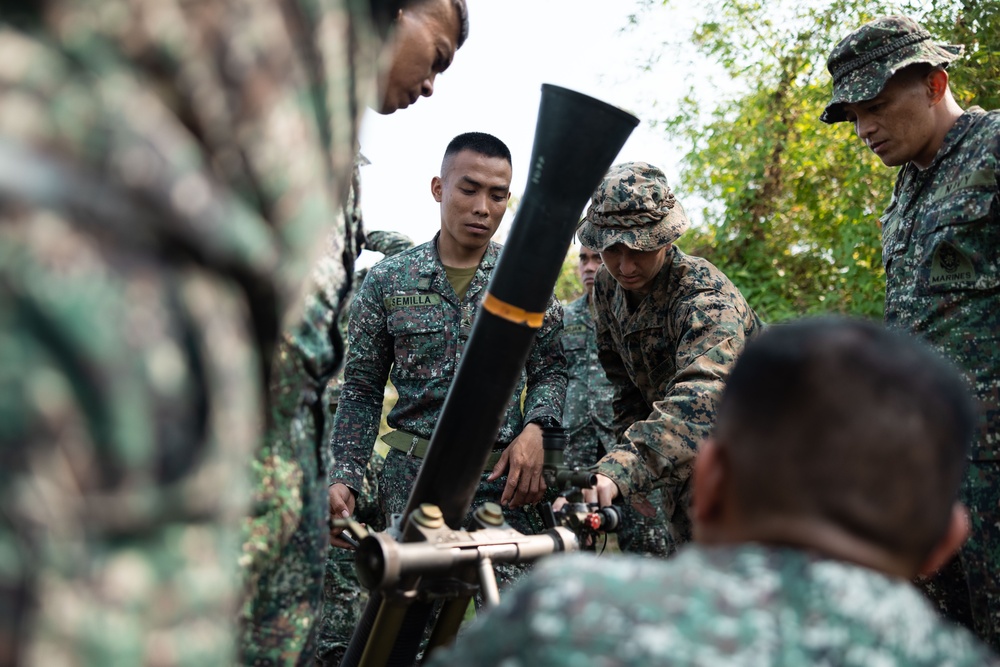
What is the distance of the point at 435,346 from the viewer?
13.9 ft

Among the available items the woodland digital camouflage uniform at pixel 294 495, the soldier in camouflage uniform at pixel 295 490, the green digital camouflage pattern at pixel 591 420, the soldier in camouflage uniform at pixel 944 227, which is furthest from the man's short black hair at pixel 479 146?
the woodland digital camouflage uniform at pixel 294 495

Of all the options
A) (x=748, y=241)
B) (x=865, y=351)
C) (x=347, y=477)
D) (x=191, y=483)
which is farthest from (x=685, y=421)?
(x=748, y=241)

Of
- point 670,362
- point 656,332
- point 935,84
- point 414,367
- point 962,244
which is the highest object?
point 935,84

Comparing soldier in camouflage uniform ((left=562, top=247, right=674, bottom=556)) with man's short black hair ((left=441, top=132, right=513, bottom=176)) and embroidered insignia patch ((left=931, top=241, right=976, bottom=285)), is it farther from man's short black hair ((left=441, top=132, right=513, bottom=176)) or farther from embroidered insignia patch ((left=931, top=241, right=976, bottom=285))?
embroidered insignia patch ((left=931, top=241, right=976, bottom=285))

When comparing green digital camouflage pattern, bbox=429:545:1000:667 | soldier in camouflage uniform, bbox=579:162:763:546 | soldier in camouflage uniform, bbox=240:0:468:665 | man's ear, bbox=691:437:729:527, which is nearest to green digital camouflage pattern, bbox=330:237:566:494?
soldier in camouflage uniform, bbox=579:162:763:546

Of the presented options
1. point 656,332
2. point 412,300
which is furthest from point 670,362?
point 412,300

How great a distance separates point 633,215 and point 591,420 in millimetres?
2746

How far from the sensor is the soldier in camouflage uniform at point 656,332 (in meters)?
3.47

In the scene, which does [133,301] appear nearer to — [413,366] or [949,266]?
[413,366]

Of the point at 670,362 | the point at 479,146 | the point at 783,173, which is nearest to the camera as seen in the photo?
the point at 670,362

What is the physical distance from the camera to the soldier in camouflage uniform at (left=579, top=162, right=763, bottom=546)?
3467mm

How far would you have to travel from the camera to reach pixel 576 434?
670 centimetres

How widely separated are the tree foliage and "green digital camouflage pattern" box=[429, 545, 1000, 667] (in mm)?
7278

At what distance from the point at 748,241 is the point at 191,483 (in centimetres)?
880
